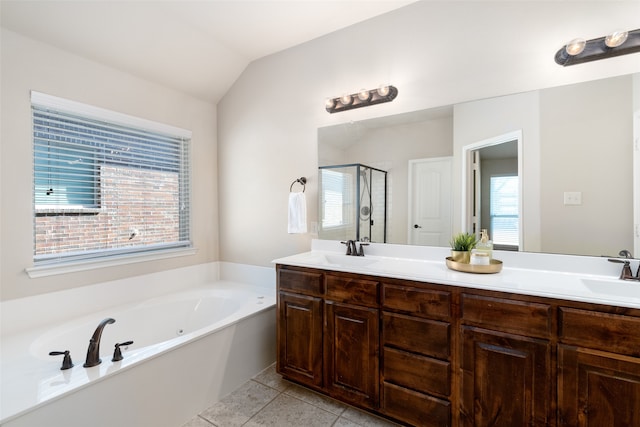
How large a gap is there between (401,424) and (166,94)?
3319mm

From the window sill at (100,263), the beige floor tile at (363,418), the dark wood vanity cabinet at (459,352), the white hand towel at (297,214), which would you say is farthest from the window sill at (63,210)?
the beige floor tile at (363,418)

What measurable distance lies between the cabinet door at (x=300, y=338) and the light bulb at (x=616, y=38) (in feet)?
7.09

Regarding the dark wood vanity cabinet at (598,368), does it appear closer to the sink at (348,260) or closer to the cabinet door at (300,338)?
the sink at (348,260)

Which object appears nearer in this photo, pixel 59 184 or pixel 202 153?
pixel 59 184

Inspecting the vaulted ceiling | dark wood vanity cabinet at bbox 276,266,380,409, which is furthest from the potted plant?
the vaulted ceiling

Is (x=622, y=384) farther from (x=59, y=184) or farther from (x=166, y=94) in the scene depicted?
(x=166, y=94)

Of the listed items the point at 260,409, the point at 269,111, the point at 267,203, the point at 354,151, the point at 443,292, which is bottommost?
the point at 260,409

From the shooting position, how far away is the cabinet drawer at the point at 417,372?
4.91ft

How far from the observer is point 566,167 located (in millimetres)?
1628

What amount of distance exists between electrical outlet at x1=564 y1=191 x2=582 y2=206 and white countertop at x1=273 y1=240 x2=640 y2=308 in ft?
1.00

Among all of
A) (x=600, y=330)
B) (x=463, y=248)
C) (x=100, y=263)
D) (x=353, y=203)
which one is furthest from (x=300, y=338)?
(x=100, y=263)

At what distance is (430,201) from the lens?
6.72 feet

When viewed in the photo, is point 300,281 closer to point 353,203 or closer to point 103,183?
point 353,203

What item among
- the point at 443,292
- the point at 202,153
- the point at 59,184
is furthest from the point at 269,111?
the point at 443,292
